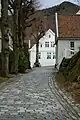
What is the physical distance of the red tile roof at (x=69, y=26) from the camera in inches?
1720

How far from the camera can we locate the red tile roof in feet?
143

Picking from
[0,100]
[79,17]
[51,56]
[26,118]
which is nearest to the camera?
[26,118]

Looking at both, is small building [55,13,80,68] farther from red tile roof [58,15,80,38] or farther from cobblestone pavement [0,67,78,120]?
cobblestone pavement [0,67,78,120]

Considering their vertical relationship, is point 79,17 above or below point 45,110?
above

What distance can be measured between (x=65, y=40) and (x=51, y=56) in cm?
4169

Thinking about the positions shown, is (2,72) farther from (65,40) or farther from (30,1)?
(65,40)

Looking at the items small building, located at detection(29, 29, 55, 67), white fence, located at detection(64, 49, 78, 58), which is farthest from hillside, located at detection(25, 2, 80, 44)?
white fence, located at detection(64, 49, 78, 58)

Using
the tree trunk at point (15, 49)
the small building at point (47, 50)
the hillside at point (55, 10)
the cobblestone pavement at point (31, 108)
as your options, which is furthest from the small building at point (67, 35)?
the small building at point (47, 50)

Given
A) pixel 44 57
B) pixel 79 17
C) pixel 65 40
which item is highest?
pixel 79 17

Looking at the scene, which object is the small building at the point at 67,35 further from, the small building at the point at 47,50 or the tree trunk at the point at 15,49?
the small building at the point at 47,50

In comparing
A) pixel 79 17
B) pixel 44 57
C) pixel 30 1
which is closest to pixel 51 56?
pixel 44 57

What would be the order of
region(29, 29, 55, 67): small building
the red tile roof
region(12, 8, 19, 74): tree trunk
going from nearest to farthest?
1. region(12, 8, 19, 74): tree trunk
2. the red tile roof
3. region(29, 29, 55, 67): small building

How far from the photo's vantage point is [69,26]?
149 feet

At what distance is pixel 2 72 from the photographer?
24344 mm
